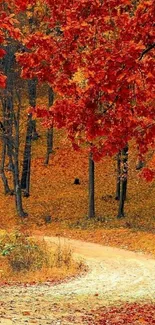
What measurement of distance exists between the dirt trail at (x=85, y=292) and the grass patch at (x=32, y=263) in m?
0.72

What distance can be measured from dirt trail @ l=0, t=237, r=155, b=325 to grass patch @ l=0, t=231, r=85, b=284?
0.72 metres

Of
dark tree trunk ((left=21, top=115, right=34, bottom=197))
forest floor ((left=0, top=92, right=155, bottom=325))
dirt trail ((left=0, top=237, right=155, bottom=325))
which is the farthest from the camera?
dark tree trunk ((left=21, top=115, right=34, bottom=197))

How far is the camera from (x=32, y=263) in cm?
1881

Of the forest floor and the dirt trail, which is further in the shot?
the forest floor

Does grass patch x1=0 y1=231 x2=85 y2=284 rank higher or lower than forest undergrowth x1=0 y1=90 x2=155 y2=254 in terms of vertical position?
higher

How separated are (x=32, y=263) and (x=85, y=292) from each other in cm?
417

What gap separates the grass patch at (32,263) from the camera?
17.9 m

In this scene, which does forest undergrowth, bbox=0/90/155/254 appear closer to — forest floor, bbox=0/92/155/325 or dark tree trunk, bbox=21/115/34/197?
forest floor, bbox=0/92/155/325

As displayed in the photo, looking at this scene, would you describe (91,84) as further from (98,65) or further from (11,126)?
(11,126)

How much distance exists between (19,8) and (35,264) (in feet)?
36.6

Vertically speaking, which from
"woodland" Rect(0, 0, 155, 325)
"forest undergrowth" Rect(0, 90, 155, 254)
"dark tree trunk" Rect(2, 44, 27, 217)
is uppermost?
"woodland" Rect(0, 0, 155, 325)

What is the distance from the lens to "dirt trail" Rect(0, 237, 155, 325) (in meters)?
10.9

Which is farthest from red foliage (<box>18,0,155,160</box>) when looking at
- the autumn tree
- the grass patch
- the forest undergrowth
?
the forest undergrowth

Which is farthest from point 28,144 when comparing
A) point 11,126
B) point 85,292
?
point 85,292
